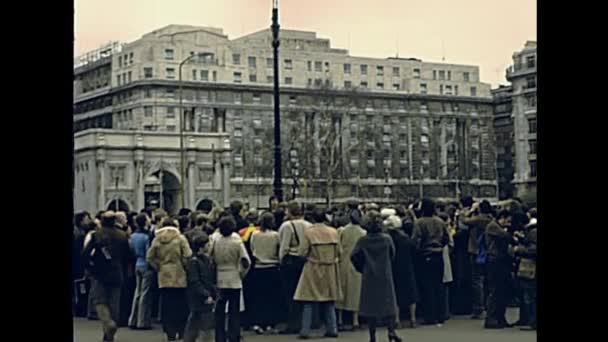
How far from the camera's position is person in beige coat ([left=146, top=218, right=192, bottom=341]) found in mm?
11680

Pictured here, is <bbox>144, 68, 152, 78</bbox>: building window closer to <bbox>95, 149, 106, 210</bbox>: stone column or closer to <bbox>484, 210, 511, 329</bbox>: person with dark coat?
<bbox>95, 149, 106, 210</bbox>: stone column

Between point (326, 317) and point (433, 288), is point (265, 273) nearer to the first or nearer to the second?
point (326, 317)

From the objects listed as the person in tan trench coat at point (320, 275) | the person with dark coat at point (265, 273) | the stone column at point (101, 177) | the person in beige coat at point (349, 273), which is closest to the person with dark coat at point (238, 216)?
the person with dark coat at point (265, 273)

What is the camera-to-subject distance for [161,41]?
84.7m

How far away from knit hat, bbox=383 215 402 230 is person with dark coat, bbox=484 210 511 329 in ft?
3.51

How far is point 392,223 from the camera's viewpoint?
13086 mm

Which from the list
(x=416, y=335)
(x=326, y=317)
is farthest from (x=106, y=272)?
(x=416, y=335)

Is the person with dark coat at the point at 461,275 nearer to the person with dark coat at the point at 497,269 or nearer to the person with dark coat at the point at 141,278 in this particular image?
the person with dark coat at the point at 497,269

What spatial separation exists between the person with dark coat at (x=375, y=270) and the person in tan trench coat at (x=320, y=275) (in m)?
0.68

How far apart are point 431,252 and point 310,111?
65.0 m

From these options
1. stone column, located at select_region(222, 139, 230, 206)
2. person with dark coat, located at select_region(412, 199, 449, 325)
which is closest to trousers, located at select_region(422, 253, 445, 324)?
person with dark coat, located at select_region(412, 199, 449, 325)
